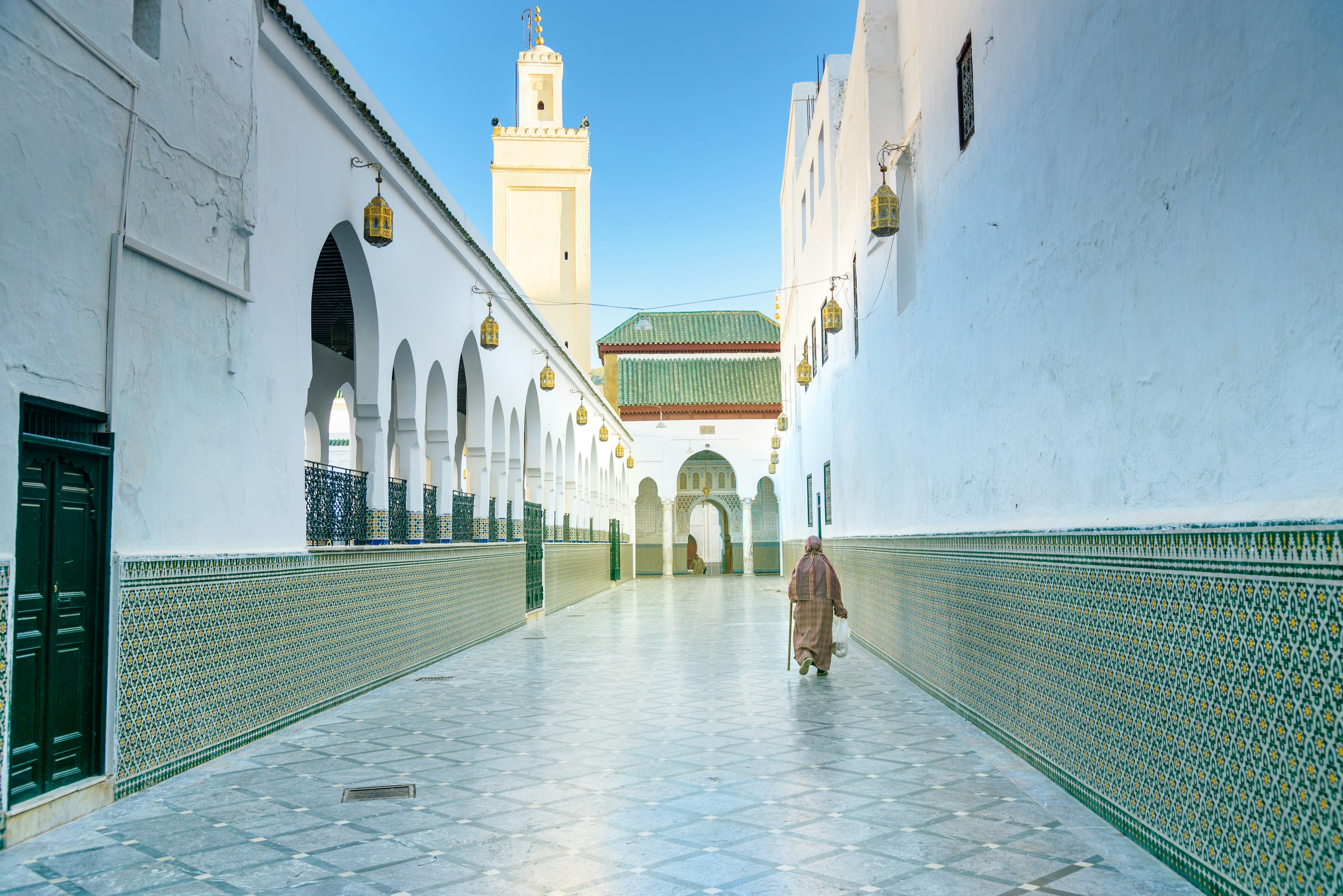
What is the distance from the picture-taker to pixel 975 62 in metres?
6.51

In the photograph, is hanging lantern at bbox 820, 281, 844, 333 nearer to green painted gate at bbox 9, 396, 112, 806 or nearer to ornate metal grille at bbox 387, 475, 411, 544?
ornate metal grille at bbox 387, 475, 411, 544

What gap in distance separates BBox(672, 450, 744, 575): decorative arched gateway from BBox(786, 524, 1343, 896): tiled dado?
2597 cm

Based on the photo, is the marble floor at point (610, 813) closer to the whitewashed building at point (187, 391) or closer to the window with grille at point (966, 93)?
the whitewashed building at point (187, 391)

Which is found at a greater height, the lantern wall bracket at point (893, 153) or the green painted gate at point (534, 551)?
the lantern wall bracket at point (893, 153)

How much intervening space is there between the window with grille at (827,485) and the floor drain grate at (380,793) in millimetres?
11758

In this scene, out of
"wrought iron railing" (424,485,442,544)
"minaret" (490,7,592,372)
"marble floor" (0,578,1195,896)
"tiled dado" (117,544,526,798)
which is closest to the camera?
"marble floor" (0,578,1195,896)

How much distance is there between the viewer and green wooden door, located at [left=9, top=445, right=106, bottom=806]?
4344 mm

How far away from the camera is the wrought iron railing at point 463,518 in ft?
38.5

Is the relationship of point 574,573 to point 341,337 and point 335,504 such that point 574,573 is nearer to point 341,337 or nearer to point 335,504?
point 341,337

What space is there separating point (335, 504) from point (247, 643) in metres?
2.02

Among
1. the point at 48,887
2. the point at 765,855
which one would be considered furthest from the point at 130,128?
the point at 765,855

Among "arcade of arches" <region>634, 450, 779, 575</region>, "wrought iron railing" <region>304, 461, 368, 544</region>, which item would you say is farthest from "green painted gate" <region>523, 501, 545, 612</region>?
"arcade of arches" <region>634, 450, 779, 575</region>

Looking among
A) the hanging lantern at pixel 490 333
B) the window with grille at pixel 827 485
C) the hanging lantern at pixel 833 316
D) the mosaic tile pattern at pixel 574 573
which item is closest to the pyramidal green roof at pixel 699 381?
the mosaic tile pattern at pixel 574 573

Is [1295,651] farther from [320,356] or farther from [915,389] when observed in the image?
[320,356]
